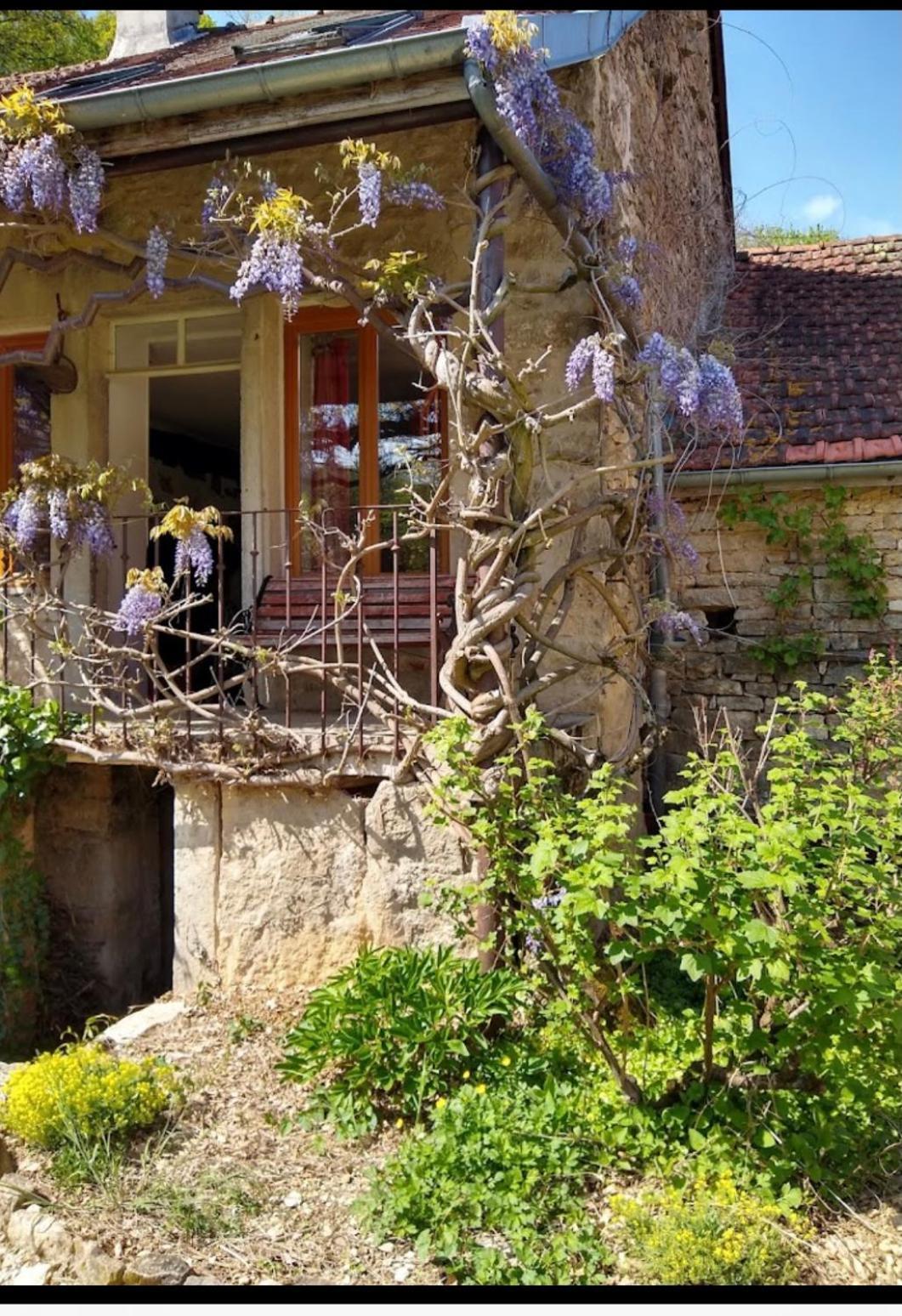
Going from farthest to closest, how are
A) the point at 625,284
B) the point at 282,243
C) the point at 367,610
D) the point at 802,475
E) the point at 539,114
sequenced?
the point at 802,475 < the point at 367,610 < the point at 625,284 < the point at 282,243 < the point at 539,114

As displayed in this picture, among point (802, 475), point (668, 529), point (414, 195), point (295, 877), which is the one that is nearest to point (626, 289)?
point (414, 195)

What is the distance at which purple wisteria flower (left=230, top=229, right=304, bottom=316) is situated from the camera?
14.6 ft

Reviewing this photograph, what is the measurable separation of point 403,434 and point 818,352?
3.69 meters

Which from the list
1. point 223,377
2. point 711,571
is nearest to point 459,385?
point 711,571

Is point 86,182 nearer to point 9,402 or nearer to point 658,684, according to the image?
point 9,402

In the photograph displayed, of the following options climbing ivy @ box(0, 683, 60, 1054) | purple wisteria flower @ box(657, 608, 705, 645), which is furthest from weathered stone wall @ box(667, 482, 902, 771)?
climbing ivy @ box(0, 683, 60, 1054)

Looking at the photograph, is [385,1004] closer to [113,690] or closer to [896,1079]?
[896,1079]

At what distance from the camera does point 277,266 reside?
448cm

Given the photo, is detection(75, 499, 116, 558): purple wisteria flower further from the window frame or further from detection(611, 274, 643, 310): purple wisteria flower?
detection(611, 274, 643, 310): purple wisteria flower

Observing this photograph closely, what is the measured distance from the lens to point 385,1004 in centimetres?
378

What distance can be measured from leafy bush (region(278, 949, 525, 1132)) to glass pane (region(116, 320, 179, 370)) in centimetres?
431

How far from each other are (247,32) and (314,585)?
14.7 feet

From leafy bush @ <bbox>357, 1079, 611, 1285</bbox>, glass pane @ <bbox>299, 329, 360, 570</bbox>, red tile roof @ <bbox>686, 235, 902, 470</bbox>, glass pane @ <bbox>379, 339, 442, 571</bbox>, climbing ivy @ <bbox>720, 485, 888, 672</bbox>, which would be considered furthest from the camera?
red tile roof @ <bbox>686, 235, 902, 470</bbox>

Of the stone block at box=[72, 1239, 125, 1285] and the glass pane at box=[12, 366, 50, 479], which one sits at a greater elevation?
the glass pane at box=[12, 366, 50, 479]
